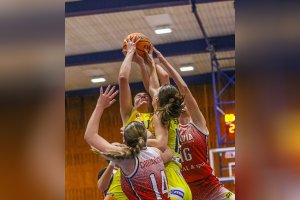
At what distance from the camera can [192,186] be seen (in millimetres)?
4984

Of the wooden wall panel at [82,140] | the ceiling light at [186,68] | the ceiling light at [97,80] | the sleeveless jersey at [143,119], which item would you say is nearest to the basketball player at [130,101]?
the sleeveless jersey at [143,119]

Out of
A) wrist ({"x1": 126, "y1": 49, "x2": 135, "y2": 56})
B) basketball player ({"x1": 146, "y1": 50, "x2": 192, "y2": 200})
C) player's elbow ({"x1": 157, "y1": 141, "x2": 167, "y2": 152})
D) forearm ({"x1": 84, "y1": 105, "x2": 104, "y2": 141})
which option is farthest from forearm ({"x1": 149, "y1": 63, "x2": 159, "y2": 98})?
forearm ({"x1": 84, "y1": 105, "x2": 104, "y2": 141})

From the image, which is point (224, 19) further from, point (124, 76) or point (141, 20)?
point (124, 76)

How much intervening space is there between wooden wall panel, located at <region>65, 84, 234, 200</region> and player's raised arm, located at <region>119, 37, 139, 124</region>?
51.2 feet

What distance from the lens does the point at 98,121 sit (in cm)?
310

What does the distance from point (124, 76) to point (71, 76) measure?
1511 centimetres

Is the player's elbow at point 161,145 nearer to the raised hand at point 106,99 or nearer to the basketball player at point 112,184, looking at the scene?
the basketball player at point 112,184

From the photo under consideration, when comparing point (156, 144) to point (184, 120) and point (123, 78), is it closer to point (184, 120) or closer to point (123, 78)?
point (123, 78)

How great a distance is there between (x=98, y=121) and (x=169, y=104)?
708mm

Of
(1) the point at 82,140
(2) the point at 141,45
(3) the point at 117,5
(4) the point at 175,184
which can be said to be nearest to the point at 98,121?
(4) the point at 175,184

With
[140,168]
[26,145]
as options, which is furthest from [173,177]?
[26,145]

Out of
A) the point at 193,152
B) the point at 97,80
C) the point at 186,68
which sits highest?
the point at 186,68

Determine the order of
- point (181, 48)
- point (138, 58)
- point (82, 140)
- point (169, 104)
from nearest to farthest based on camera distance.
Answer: point (169, 104)
point (138, 58)
point (181, 48)
point (82, 140)

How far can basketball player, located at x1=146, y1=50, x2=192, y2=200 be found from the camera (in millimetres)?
3656
